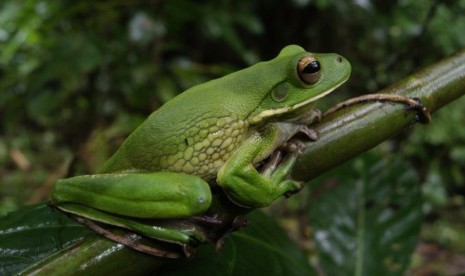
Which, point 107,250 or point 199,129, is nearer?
point 107,250

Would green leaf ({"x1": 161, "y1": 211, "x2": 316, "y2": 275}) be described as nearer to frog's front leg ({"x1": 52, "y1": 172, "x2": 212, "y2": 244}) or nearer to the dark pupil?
frog's front leg ({"x1": 52, "y1": 172, "x2": 212, "y2": 244})

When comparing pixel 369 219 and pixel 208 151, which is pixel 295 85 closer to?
pixel 208 151

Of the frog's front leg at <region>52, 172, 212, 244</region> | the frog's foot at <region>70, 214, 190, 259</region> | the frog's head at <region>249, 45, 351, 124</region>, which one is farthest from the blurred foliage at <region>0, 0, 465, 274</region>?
the frog's foot at <region>70, 214, 190, 259</region>

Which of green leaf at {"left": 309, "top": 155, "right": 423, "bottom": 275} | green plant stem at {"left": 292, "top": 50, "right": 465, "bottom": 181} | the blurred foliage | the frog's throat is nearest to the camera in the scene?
green plant stem at {"left": 292, "top": 50, "right": 465, "bottom": 181}

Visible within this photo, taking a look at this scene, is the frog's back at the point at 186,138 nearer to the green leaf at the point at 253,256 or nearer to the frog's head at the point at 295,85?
the frog's head at the point at 295,85

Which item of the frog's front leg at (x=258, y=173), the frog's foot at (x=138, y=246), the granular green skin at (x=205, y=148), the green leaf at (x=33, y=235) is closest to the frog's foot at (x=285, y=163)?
the frog's front leg at (x=258, y=173)

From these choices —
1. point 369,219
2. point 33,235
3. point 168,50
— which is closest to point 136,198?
point 33,235
